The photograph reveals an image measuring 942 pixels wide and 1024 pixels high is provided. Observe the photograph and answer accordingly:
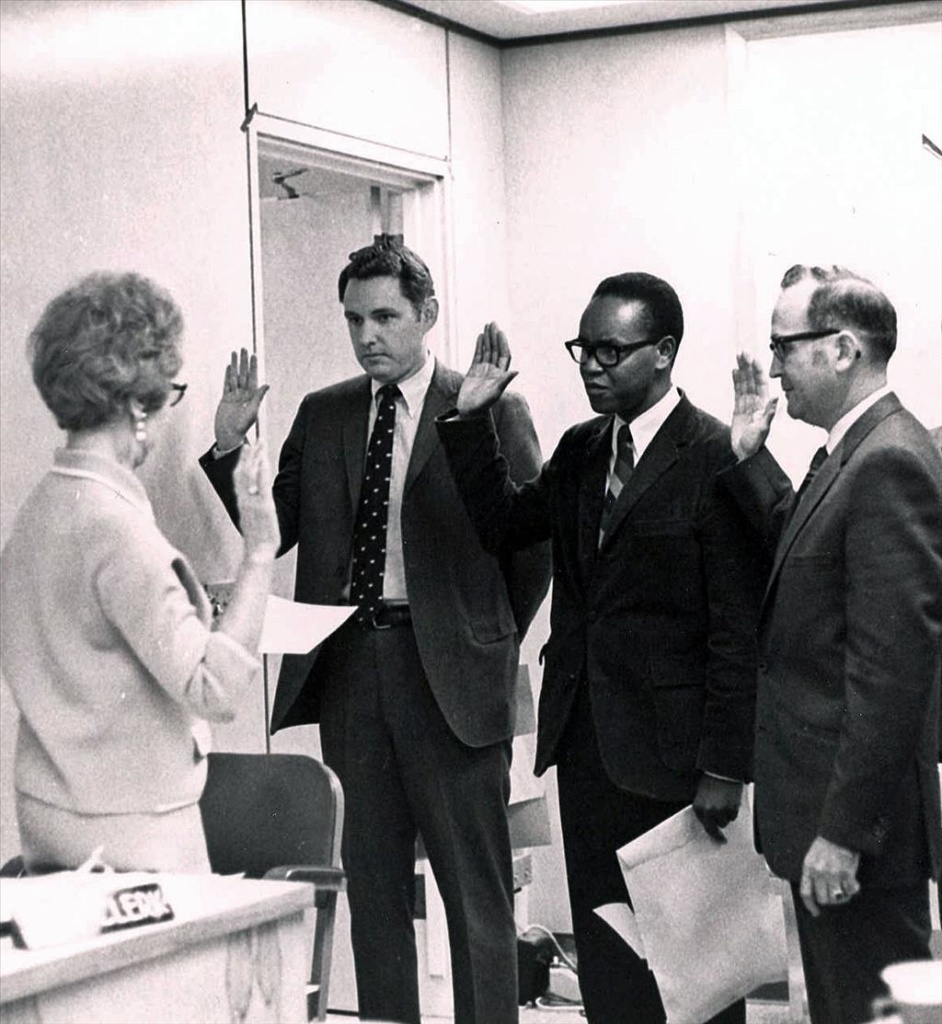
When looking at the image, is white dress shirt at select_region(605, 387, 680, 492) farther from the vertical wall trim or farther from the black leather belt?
the vertical wall trim

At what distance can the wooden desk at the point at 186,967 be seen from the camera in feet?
6.05

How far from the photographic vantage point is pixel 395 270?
11.5 ft

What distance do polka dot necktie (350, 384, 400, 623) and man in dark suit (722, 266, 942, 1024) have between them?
0.91 metres

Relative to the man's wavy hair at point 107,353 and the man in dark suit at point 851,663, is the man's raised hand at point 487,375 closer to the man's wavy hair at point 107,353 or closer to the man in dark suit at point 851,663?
the man in dark suit at point 851,663

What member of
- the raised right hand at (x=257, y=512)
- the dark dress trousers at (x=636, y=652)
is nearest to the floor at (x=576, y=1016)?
the dark dress trousers at (x=636, y=652)

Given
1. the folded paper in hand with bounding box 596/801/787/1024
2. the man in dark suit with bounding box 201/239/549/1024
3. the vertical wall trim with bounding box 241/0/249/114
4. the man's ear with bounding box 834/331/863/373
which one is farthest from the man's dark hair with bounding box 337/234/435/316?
the folded paper in hand with bounding box 596/801/787/1024

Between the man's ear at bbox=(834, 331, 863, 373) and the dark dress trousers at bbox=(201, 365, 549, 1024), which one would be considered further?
the dark dress trousers at bbox=(201, 365, 549, 1024)

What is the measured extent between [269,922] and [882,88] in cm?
330

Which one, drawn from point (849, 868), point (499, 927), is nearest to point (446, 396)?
point (499, 927)

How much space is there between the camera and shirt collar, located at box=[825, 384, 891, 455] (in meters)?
2.81

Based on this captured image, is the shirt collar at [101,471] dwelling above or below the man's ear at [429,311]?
below

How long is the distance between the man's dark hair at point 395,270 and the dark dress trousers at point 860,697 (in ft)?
3.26

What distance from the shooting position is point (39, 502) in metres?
2.16

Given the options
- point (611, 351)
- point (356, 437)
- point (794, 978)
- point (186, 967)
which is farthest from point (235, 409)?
point (794, 978)
